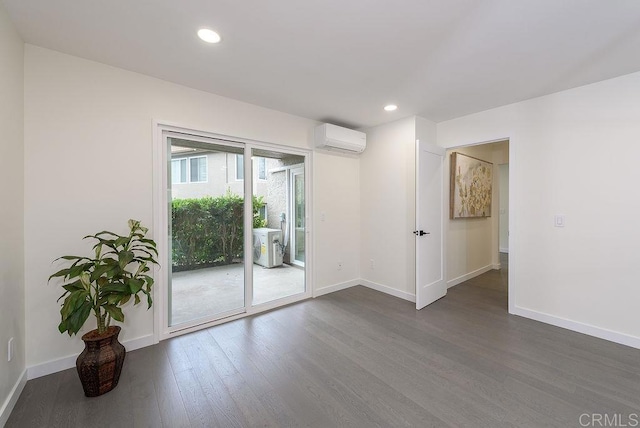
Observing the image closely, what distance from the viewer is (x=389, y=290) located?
392cm

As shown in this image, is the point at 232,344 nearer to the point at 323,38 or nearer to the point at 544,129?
the point at 323,38

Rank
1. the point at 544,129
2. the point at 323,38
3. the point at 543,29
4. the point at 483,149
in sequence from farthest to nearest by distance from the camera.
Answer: the point at 483,149
the point at 544,129
the point at 323,38
the point at 543,29

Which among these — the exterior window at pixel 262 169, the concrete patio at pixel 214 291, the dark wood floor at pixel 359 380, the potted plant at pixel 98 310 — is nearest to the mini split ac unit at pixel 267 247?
the concrete patio at pixel 214 291

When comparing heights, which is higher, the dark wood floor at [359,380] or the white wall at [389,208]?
the white wall at [389,208]

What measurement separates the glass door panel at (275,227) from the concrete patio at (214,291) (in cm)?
1

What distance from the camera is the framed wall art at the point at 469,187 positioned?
4.18m

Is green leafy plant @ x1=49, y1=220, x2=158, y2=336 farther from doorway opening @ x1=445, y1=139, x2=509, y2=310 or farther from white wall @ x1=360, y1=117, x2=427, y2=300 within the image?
doorway opening @ x1=445, y1=139, x2=509, y2=310

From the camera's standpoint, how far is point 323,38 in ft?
6.27

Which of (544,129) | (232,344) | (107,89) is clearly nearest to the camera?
(107,89)

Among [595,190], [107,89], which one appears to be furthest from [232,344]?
[595,190]

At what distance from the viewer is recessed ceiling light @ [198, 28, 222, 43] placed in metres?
1.84

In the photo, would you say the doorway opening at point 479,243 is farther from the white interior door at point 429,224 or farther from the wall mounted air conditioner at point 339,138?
the wall mounted air conditioner at point 339,138

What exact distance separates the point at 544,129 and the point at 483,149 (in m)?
2.04

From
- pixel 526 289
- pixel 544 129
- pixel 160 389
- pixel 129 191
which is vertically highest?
pixel 544 129
